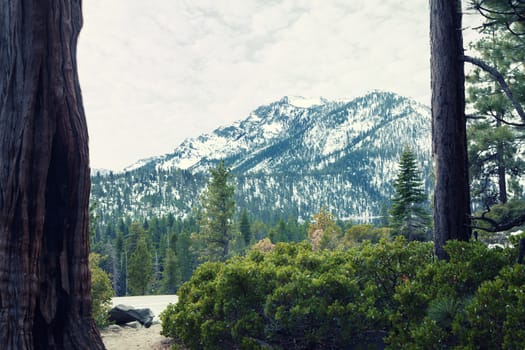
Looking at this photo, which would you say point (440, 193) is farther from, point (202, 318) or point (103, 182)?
point (103, 182)

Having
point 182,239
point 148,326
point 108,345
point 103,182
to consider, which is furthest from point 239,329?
point 103,182

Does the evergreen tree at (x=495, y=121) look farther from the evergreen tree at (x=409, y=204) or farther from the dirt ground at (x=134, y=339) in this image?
the dirt ground at (x=134, y=339)

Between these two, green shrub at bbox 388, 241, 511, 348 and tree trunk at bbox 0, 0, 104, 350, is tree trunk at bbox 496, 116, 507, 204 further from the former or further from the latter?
tree trunk at bbox 0, 0, 104, 350

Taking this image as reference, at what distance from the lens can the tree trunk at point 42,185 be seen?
4.14 metres

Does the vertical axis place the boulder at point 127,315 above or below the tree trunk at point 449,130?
below

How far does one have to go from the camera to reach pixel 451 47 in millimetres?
5988

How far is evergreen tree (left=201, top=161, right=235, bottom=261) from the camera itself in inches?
1238

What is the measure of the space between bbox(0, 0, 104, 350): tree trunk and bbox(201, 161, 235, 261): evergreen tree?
2630 centimetres

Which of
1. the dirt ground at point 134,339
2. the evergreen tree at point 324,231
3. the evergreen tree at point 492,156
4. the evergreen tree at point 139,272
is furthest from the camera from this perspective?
the evergreen tree at point 139,272

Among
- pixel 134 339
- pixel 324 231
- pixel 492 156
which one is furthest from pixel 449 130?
pixel 324 231

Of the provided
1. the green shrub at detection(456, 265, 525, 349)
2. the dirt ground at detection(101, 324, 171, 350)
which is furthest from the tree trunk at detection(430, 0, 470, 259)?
the dirt ground at detection(101, 324, 171, 350)

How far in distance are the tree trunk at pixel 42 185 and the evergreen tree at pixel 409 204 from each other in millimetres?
24476

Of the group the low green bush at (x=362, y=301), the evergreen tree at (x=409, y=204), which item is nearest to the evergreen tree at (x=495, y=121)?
the evergreen tree at (x=409, y=204)

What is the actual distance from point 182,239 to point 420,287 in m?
56.2
